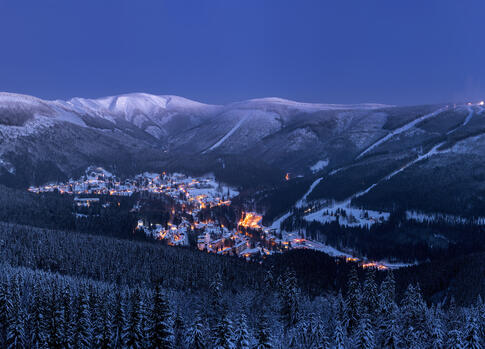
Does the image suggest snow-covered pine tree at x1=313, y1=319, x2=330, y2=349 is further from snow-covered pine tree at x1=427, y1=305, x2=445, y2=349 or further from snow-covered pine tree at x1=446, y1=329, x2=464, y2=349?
snow-covered pine tree at x1=446, y1=329, x2=464, y2=349

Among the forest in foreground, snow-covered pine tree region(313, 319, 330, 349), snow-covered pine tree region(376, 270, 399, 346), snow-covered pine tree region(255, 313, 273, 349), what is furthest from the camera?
snow-covered pine tree region(376, 270, 399, 346)

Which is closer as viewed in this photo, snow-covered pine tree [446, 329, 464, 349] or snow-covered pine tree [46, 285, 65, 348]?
snow-covered pine tree [446, 329, 464, 349]

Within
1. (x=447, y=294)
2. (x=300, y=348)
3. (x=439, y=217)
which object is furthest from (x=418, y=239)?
(x=300, y=348)

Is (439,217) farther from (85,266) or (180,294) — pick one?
(85,266)

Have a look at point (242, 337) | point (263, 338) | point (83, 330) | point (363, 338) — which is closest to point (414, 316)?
point (363, 338)

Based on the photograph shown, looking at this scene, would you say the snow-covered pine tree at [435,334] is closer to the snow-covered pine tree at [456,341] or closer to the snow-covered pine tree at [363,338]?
the snow-covered pine tree at [456,341]

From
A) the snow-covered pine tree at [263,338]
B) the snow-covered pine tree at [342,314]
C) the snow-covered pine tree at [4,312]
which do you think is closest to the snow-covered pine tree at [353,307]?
the snow-covered pine tree at [342,314]

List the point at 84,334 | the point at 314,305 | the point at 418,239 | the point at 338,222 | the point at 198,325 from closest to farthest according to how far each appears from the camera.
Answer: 1. the point at 198,325
2. the point at 84,334
3. the point at 314,305
4. the point at 418,239
5. the point at 338,222

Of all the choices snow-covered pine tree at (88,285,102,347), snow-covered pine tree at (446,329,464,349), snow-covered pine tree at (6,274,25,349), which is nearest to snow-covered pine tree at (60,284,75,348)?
snow-covered pine tree at (88,285,102,347)

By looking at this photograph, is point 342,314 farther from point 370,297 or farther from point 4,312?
point 4,312
